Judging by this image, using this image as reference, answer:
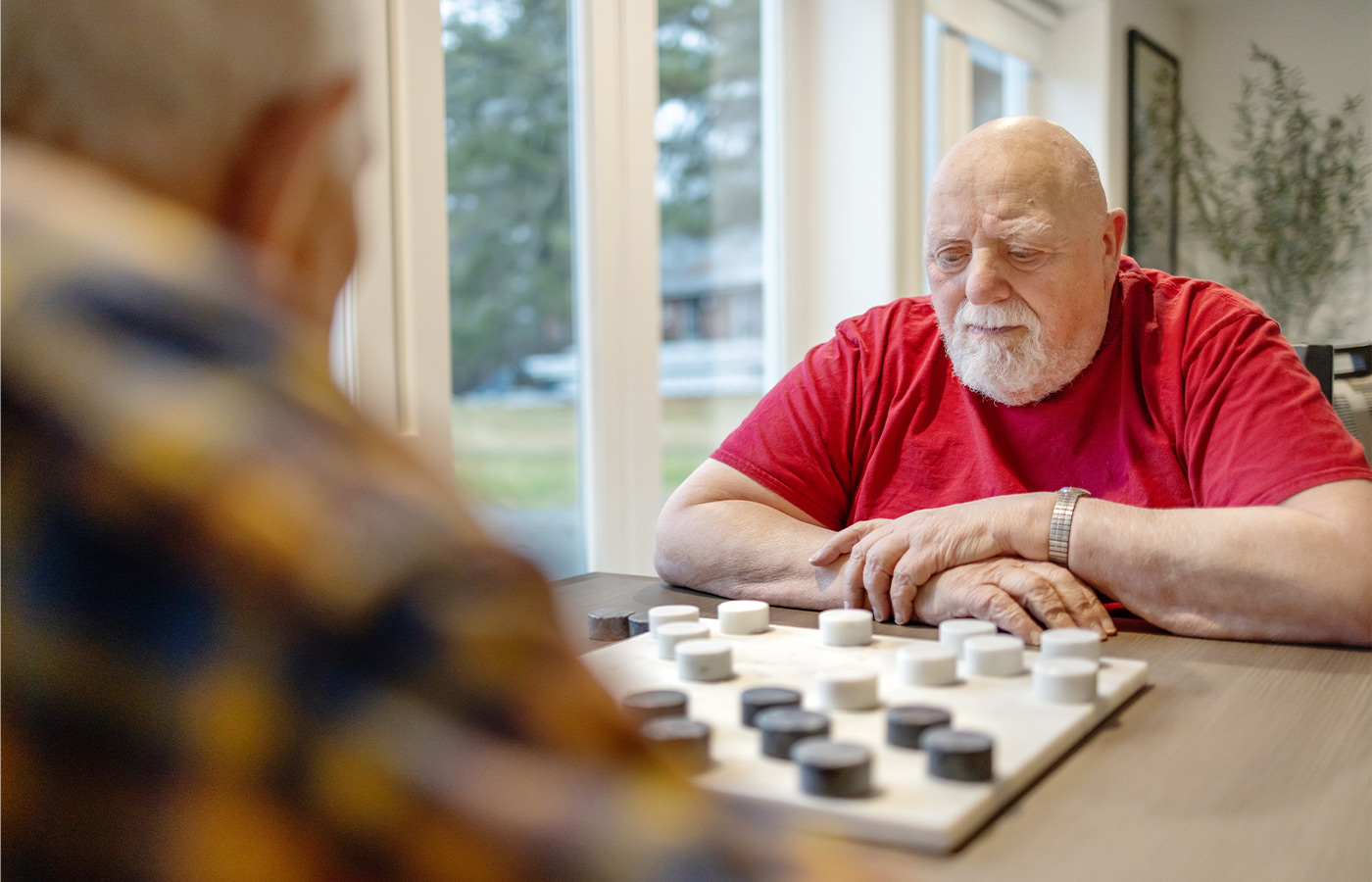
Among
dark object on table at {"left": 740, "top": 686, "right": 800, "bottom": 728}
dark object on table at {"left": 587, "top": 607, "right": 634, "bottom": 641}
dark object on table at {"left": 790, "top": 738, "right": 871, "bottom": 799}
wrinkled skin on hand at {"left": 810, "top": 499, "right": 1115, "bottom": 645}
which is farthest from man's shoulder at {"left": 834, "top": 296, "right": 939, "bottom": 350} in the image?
dark object on table at {"left": 790, "top": 738, "right": 871, "bottom": 799}

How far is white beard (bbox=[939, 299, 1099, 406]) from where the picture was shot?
1675 millimetres

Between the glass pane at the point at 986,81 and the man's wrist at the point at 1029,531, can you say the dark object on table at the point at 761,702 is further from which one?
the glass pane at the point at 986,81

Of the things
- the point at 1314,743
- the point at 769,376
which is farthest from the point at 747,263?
the point at 1314,743

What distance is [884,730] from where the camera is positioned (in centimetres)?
71

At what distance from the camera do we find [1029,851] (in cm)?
58

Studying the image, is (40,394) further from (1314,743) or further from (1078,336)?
(1078,336)

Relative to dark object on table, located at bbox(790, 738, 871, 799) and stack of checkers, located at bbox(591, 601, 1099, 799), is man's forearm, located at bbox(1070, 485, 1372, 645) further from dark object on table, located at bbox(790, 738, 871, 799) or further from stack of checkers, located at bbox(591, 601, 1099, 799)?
dark object on table, located at bbox(790, 738, 871, 799)

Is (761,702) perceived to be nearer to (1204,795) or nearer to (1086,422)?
(1204,795)

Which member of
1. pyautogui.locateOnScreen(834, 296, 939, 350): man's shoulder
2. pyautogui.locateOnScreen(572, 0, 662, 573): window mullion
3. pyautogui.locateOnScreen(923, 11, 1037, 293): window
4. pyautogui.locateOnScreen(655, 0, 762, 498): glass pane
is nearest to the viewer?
pyautogui.locateOnScreen(834, 296, 939, 350): man's shoulder

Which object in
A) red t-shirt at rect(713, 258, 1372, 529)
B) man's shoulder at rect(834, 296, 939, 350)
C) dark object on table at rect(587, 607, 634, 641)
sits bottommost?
dark object on table at rect(587, 607, 634, 641)

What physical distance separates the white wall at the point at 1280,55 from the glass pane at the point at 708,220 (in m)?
3.37

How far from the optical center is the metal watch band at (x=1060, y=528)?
126cm

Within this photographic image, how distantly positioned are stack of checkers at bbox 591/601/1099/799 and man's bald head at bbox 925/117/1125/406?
808 mm

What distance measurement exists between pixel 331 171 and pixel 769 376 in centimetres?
321
